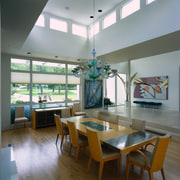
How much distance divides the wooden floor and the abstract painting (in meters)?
4.90

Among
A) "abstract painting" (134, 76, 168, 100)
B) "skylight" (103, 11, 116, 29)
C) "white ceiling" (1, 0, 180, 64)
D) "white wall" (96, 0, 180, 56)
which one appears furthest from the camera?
"abstract painting" (134, 76, 168, 100)

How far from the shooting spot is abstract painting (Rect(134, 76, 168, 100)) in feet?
28.0

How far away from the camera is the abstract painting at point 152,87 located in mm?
8531

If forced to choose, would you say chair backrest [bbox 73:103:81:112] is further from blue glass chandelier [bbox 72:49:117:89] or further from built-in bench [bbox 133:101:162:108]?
built-in bench [bbox 133:101:162:108]

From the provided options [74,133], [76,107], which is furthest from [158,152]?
[76,107]

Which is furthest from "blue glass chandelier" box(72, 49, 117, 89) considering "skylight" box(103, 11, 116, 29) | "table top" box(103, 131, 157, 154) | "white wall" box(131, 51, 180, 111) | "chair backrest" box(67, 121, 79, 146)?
"white wall" box(131, 51, 180, 111)

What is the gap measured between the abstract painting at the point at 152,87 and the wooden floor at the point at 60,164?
4898 millimetres

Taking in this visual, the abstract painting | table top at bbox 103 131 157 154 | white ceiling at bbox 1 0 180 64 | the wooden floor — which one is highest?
white ceiling at bbox 1 0 180 64

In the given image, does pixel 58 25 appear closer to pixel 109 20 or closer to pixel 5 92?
pixel 109 20

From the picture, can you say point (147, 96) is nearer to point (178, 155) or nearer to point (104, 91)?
point (104, 91)

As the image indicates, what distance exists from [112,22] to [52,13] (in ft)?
8.35

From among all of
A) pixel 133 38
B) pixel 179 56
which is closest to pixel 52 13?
pixel 133 38

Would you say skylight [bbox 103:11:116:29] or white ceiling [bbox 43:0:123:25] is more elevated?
white ceiling [bbox 43:0:123:25]

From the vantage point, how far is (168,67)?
8391mm
